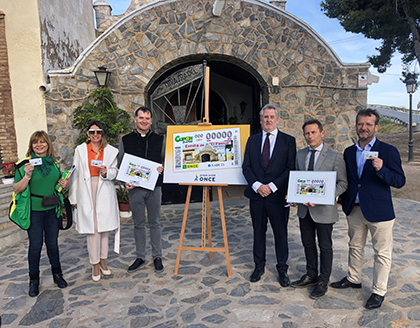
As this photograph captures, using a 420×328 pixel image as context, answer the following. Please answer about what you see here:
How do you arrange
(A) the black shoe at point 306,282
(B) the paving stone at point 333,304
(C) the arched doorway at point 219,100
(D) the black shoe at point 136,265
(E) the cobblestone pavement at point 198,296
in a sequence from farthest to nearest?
(C) the arched doorway at point 219,100 < (D) the black shoe at point 136,265 < (A) the black shoe at point 306,282 < (B) the paving stone at point 333,304 < (E) the cobblestone pavement at point 198,296

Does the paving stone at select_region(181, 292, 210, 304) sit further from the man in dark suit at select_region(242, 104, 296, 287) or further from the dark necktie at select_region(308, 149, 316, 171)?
the dark necktie at select_region(308, 149, 316, 171)

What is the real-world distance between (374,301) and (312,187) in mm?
1131

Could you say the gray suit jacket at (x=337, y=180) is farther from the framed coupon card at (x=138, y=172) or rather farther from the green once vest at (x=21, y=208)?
the green once vest at (x=21, y=208)

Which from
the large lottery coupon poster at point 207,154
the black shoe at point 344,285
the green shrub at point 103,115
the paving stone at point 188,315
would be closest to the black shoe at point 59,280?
the paving stone at point 188,315

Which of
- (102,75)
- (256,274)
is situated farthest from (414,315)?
(102,75)

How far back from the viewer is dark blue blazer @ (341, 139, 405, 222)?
2463 millimetres

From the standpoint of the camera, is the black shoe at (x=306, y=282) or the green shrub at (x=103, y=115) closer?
the black shoe at (x=306, y=282)

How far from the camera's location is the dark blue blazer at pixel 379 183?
2.46 m

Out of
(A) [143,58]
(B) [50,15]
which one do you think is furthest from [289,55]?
(B) [50,15]

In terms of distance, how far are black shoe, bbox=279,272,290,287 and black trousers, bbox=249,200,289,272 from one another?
0.13 feet

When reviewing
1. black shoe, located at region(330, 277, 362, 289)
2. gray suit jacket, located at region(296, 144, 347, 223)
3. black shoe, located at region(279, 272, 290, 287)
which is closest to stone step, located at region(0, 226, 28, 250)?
black shoe, located at region(279, 272, 290, 287)

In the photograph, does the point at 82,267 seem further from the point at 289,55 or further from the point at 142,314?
the point at 289,55

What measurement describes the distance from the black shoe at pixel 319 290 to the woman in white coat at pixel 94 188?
2155 mm

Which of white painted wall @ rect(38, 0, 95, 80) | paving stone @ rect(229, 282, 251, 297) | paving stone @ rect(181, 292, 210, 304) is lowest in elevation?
paving stone @ rect(181, 292, 210, 304)
